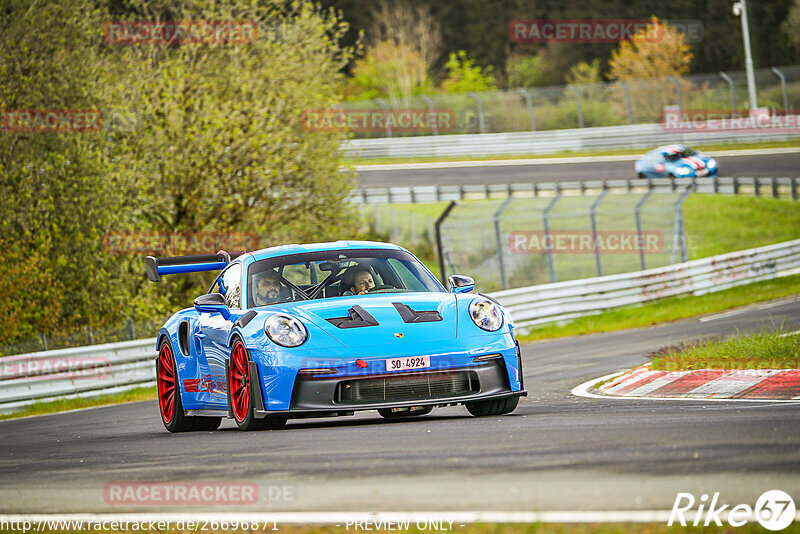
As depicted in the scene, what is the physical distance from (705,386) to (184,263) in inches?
192

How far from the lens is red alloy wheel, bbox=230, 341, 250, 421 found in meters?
8.86

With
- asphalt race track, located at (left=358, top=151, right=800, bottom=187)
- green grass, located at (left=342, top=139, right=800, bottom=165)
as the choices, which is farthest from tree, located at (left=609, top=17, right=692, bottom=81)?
asphalt race track, located at (left=358, top=151, right=800, bottom=187)

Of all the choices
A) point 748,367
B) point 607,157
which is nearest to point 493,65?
point 607,157

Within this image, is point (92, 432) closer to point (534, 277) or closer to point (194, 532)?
point (194, 532)

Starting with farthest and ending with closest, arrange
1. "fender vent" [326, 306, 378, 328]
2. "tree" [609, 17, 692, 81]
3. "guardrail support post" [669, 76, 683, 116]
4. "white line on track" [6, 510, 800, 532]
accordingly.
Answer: "tree" [609, 17, 692, 81]
"guardrail support post" [669, 76, 683, 116]
"fender vent" [326, 306, 378, 328]
"white line on track" [6, 510, 800, 532]

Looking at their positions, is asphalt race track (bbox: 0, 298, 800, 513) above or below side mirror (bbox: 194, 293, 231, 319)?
below

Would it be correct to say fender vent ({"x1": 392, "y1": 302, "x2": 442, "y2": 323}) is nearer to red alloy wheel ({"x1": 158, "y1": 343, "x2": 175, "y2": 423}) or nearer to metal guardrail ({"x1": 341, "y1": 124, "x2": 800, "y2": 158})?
red alloy wheel ({"x1": 158, "y1": 343, "x2": 175, "y2": 423})

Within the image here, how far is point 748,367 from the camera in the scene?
11133mm

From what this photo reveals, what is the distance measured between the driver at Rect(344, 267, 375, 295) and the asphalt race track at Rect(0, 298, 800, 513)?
106 centimetres

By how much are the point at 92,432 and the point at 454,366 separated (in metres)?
4.40

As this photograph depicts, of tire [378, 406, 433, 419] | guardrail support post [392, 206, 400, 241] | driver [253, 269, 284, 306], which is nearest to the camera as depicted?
driver [253, 269, 284, 306]

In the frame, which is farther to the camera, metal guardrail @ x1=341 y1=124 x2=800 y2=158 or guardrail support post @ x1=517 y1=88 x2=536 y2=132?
guardrail support post @ x1=517 y1=88 x2=536 y2=132

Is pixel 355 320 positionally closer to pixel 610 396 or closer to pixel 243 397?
pixel 243 397

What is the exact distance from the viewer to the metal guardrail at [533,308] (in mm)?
17453
